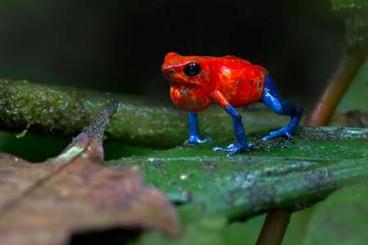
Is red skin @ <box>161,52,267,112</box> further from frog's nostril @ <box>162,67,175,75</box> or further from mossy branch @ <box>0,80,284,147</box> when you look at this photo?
mossy branch @ <box>0,80,284,147</box>

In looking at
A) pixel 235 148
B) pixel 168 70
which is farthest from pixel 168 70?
pixel 235 148

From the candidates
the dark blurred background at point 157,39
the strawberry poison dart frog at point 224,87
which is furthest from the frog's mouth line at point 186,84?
the dark blurred background at point 157,39

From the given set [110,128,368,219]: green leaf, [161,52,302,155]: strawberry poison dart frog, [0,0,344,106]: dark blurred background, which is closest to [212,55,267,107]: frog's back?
[161,52,302,155]: strawberry poison dart frog

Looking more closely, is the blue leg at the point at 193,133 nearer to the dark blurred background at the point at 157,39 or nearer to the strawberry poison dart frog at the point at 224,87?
the strawberry poison dart frog at the point at 224,87

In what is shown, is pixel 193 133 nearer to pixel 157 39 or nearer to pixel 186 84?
pixel 186 84

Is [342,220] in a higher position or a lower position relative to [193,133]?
higher

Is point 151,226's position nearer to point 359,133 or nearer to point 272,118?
point 359,133
